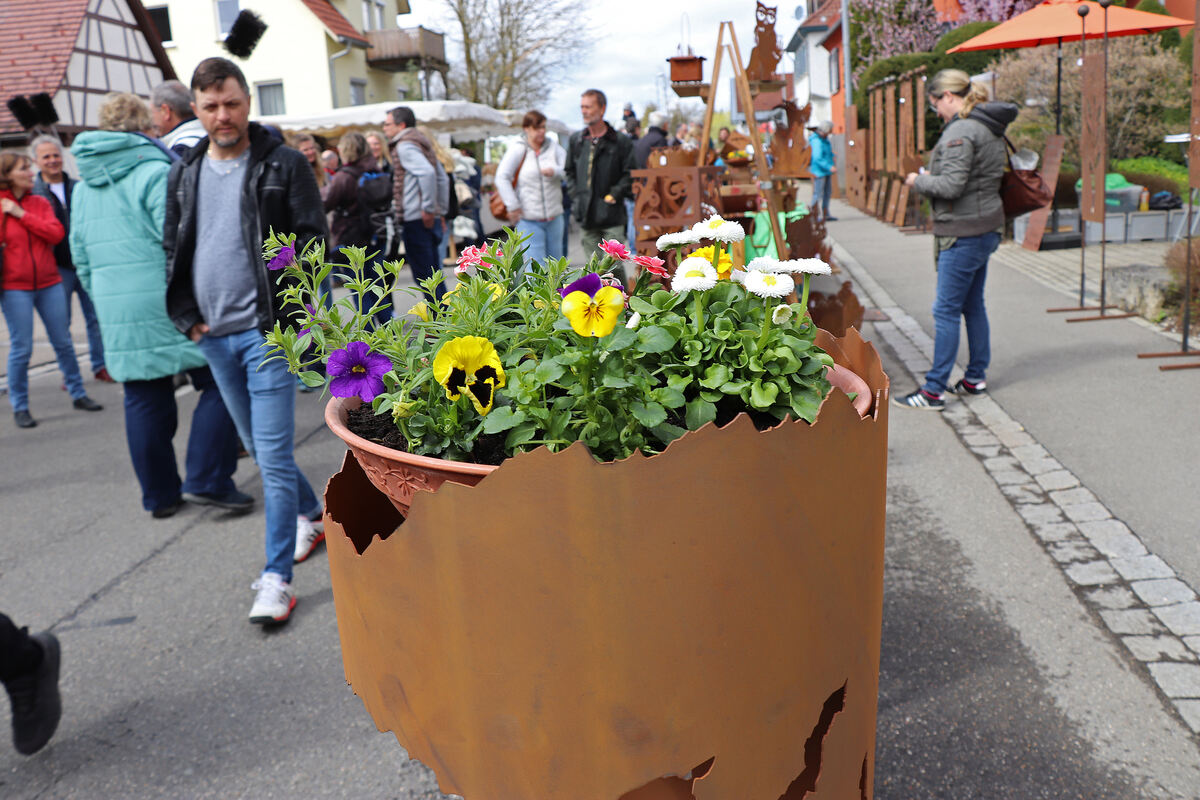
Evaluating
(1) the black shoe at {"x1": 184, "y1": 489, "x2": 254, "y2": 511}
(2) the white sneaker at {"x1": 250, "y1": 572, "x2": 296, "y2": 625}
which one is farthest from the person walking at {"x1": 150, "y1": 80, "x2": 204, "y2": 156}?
(2) the white sneaker at {"x1": 250, "y1": 572, "x2": 296, "y2": 625}

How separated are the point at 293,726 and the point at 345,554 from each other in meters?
1.69

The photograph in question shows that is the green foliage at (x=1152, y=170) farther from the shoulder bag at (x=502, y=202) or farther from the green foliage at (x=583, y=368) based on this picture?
the green foliage at (x=583, y=368)

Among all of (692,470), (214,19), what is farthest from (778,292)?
(214,19)

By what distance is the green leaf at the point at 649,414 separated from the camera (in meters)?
1.50

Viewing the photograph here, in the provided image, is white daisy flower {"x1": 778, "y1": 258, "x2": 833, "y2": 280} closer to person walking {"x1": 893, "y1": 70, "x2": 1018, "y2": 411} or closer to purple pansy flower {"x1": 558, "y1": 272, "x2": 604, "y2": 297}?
purple pansy flower {"x1": 558, "y1": 272, "x2": 604, "y2": 297}

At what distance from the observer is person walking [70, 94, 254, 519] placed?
4.21 meters

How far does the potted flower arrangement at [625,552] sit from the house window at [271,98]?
1472 inches

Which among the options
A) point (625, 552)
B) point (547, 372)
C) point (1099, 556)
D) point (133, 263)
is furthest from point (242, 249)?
point (1099, 556)

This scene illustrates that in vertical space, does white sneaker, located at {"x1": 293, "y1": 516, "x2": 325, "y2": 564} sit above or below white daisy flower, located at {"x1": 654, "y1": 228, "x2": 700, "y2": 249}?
below

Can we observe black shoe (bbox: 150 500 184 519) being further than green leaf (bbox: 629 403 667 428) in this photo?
Yes

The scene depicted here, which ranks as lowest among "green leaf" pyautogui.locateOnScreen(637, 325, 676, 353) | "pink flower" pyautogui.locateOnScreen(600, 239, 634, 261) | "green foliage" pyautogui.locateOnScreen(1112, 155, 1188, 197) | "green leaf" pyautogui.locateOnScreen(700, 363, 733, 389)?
"green leaf" pyautogui.locateOnScreen(700, 363, 733, 389)

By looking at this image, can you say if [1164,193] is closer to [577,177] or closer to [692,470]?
[577,177]

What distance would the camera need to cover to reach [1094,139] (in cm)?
826

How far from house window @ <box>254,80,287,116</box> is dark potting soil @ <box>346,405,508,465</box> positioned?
3709cm
